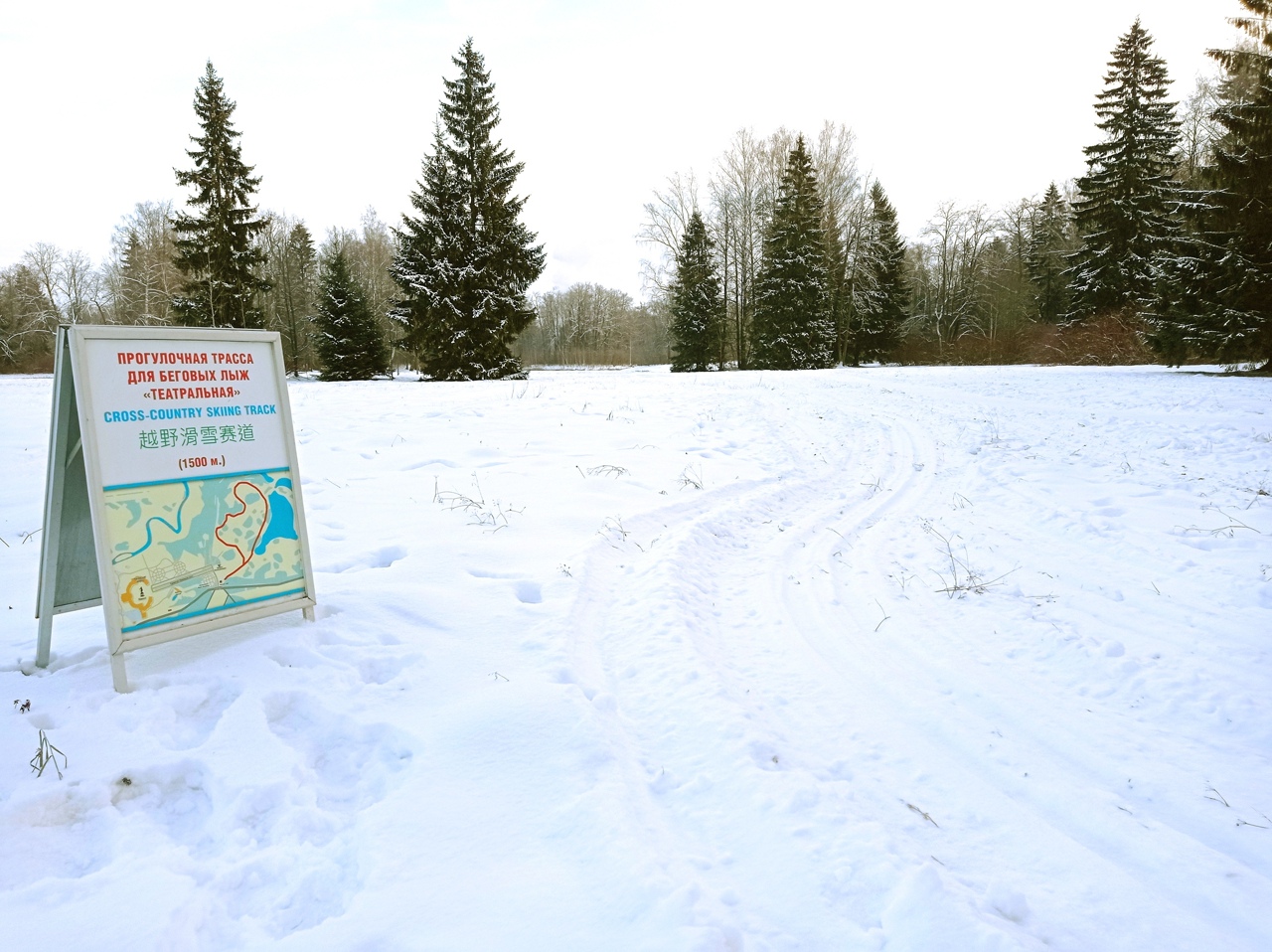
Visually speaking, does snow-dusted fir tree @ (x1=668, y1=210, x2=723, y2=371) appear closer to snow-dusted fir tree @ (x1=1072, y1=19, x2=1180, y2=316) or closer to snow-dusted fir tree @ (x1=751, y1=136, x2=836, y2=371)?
snow-dusted fir tree @ (x1=751, y1=136, x2=836, y2=371)

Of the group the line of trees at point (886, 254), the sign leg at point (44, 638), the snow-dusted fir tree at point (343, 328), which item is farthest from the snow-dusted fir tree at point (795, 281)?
the sign leg at point (44, 638)

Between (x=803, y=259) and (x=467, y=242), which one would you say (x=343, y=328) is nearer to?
(x=467, y=242)

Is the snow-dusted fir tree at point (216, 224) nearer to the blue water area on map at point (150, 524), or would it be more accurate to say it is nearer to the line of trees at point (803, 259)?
the line of trees at point (803, 259)

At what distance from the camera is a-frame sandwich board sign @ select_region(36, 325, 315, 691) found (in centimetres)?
308

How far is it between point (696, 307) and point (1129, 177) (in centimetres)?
2226

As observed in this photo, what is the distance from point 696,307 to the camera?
37750 mm

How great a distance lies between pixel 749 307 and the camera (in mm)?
39281

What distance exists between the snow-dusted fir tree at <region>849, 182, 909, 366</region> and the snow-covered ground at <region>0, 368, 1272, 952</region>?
36.1 meters

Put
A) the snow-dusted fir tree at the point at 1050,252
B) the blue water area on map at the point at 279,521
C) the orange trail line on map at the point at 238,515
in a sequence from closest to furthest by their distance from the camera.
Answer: the orange trail line on map at the point at 238,515 < the blue water area on map at the point at 279,521 < the snow-dusted fir tree at the point at 1050,252

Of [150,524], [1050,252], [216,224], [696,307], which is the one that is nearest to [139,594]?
[150,524]

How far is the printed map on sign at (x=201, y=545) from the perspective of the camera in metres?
3.14

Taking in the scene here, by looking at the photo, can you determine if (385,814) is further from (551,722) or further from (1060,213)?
(1060,213)

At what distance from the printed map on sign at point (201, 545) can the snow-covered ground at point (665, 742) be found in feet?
0.97

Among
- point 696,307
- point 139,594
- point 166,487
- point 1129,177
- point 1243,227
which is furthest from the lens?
point 696,307
